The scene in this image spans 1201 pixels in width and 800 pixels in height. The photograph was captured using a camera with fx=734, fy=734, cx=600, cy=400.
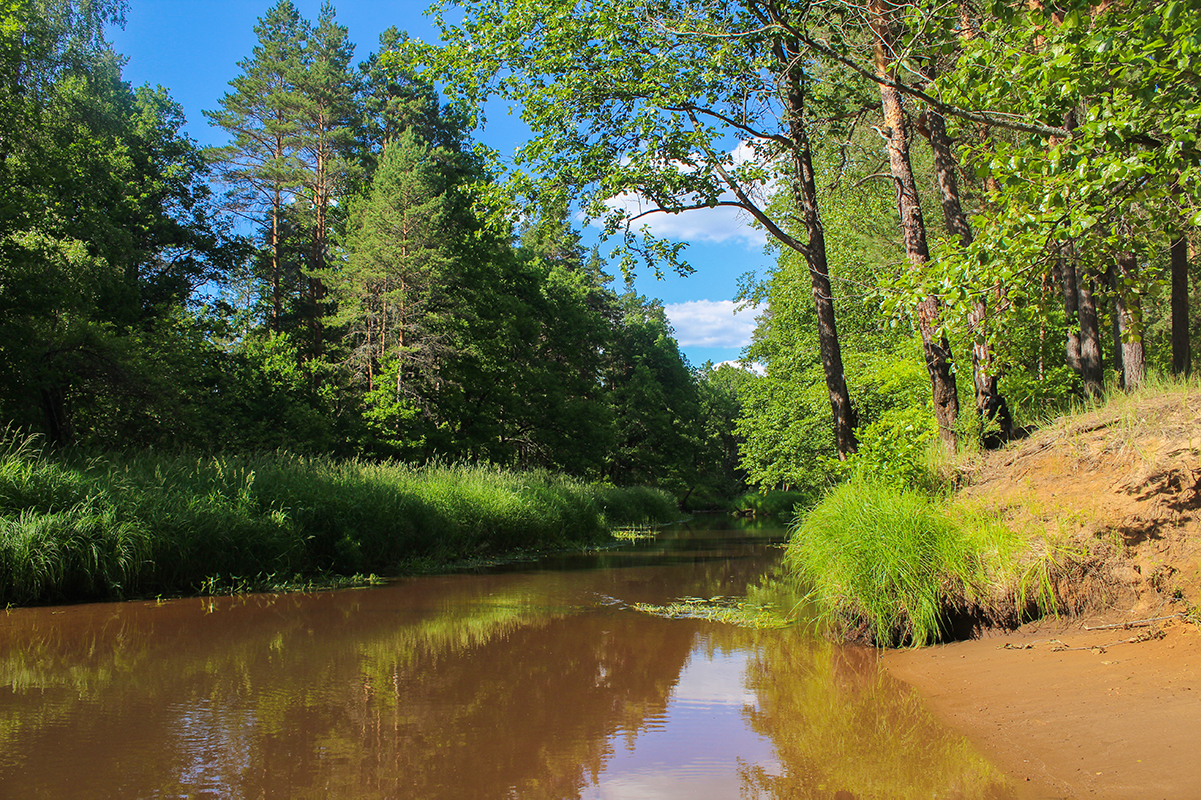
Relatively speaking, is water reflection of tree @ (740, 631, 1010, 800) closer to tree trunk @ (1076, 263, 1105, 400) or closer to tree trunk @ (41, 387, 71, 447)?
tree trunk @ (1076, 263, 1105, 400)

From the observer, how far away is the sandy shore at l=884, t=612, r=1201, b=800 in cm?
336

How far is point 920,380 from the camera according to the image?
1470 cm

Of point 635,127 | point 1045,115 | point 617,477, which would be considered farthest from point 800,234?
point 617,477

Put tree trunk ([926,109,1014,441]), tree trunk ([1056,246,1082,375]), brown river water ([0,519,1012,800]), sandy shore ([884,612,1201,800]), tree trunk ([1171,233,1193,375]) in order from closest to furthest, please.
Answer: sandy shore ([884,612,1201,800]) < brown river water ([0,519,1012,800]) < tree trunk ([926,109,1014,441]) < tree trunk ([1056,246,1082,375]) < tree trunk ([1171,233,1193,375])

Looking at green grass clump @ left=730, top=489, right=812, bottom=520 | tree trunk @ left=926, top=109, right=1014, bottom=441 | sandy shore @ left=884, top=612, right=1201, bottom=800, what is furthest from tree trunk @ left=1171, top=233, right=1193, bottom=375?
green grass clump @ left=730, top=489, right=812, bottom=520

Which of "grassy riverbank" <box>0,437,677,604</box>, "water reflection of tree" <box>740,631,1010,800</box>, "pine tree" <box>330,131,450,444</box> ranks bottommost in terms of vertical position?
"water reflection of tree" <box>740,631,1010,800</box>

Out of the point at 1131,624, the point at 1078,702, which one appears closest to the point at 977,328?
the point at 1131,624

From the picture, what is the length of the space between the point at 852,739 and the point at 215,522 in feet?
28.9

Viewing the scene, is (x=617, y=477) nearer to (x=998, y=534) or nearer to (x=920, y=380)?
(x=920, y=380)

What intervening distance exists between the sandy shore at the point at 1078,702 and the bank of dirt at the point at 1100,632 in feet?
0.03

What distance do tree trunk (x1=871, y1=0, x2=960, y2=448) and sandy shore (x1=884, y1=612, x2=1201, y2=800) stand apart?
3492 millimetres

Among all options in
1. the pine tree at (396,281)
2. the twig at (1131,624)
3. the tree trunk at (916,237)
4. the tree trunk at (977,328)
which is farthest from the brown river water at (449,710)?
the pine tree at (396,281)

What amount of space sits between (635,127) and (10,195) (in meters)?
13.5

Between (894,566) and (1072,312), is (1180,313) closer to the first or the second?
(1072,312)
